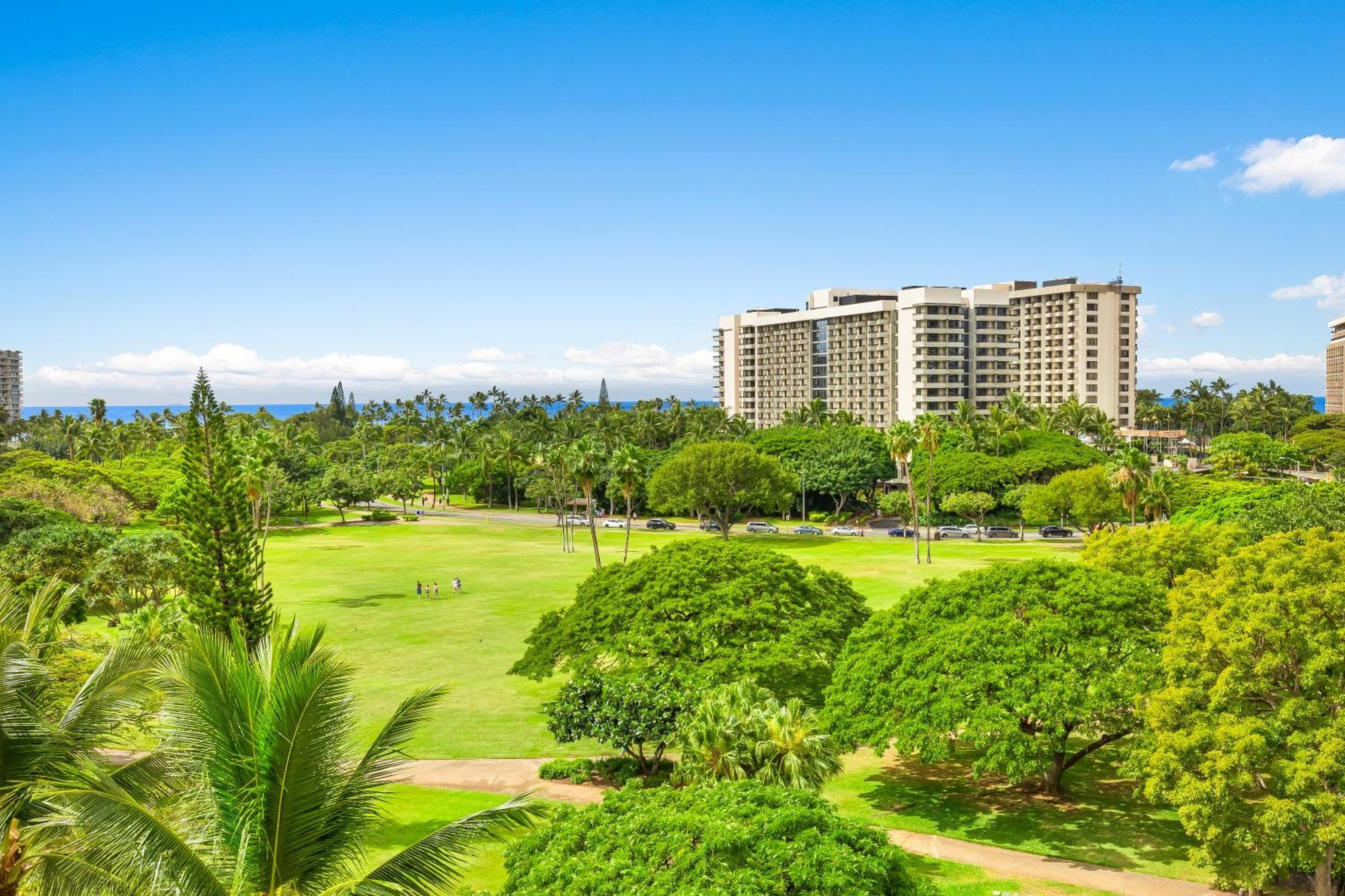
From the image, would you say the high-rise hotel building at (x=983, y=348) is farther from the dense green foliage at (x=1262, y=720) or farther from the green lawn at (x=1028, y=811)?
the dense green foliage at (x=1262, y=720)

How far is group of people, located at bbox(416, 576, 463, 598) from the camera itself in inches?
2579

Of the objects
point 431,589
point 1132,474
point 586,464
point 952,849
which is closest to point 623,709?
point 952,849

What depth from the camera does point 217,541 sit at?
3441cm

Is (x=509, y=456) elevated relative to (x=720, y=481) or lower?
elevated

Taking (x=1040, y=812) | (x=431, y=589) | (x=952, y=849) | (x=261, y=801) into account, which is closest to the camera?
(x=261, y=801)

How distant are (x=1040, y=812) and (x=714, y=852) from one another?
17643 millimetres

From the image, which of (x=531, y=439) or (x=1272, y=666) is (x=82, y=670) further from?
(x=531, y=439)

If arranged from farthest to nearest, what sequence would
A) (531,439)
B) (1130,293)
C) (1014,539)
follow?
(1130,293) → (531,439) → (1014,539)

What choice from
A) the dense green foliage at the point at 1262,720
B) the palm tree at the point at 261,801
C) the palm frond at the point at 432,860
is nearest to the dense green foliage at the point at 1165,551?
the dense green foliage at the point at 1262,720

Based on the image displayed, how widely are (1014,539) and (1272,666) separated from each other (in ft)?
244

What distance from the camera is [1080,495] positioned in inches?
3361

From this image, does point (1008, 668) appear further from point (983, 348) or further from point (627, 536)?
point (983, 348)

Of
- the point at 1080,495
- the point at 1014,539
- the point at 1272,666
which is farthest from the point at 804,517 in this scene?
the point at 1272,666

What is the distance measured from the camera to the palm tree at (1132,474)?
68.6 meters
